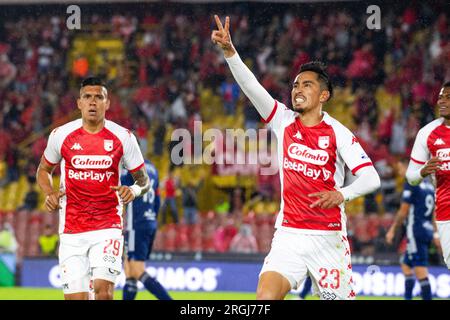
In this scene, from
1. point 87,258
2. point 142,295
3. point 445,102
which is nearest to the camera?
point 87,258

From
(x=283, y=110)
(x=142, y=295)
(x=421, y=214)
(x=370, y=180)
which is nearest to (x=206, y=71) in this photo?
(x=142, y=295)

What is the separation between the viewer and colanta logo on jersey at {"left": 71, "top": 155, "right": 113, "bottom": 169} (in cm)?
873

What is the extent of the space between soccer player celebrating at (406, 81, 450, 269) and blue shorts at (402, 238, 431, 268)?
394 cm

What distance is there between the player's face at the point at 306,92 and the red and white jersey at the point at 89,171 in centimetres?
194

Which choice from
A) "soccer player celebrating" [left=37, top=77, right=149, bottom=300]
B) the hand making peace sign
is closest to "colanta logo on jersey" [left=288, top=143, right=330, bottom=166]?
the hand making peace sign

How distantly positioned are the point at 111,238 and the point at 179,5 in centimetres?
1824

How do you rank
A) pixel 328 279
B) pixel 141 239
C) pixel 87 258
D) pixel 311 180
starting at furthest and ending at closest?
pixel 141 239
pixel 87 258
pixel 311 180
pixel 328 279

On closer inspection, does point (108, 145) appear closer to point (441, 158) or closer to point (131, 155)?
point (131, 155)

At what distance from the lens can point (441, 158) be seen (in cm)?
933

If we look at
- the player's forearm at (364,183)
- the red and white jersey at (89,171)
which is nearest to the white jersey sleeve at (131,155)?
the red and white jersey at (89,171)

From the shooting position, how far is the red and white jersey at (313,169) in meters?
7.50

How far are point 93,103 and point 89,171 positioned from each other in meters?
0.63

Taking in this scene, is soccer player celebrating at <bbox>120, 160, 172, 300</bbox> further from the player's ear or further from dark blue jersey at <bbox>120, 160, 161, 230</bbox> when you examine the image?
the player's ear

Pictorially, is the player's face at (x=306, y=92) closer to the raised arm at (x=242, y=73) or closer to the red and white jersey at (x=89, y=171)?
the raised arm at (x=242, y=73)
